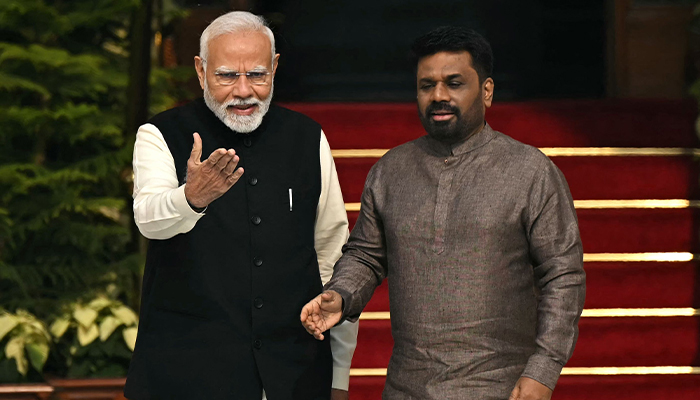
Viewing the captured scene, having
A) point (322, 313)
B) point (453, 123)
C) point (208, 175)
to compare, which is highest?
point (453, 123)

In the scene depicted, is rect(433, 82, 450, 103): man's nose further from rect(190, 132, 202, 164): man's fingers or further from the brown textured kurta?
rect(190, 132, 202, 164): man's fingers

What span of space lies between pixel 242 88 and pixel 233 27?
6.0 inches

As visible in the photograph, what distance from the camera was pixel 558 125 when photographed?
4.38 m

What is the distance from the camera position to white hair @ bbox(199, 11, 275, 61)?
7.51 ft

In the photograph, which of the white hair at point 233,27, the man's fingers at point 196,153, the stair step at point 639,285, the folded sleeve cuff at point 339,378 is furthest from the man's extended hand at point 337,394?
the stair step at point 639,285

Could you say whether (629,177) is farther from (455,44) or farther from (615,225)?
(455,44)

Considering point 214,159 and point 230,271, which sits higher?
point 214,159

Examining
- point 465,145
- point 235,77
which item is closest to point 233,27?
point 235,77

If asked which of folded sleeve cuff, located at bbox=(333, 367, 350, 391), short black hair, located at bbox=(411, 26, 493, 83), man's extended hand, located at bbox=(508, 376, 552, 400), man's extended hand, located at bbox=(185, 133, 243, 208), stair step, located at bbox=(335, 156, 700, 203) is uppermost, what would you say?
short black hair, located at bbox=(411, 26, 493, 83)

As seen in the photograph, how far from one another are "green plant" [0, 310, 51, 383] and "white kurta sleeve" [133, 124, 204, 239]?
1.91 meters

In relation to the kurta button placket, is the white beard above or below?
above

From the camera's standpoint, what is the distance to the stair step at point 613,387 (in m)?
3.69

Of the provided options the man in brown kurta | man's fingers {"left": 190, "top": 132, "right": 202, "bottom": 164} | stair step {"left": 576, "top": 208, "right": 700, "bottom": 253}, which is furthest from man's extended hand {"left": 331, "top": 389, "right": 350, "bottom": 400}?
stair step {"left": 576, "top": 208, "right": 700, "bottom": 253}

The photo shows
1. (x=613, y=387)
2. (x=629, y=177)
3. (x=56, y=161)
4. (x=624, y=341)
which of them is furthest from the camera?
(x=56, y=161)
